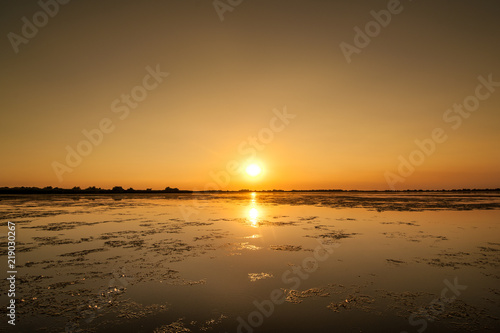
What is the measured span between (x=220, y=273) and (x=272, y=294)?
80.0 inches

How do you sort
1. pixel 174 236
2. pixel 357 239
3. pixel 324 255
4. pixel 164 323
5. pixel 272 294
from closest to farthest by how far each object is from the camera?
pixel 164 323, pixel 272 294, pixel 324 255, pixel 357 239, pixel 174 236

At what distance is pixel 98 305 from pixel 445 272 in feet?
29.4

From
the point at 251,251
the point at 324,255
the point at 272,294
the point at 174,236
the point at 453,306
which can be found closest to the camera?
the point at 453,306

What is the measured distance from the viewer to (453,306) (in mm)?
5520

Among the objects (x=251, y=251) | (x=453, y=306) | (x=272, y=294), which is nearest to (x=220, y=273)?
(x=272, y=294)

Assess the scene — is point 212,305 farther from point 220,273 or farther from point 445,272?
point 445,272

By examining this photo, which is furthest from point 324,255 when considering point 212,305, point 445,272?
point 212,305

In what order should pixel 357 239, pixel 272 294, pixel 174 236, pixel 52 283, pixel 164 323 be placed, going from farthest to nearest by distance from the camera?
pixel 174 236 < pixel 357 239 < pixel 52 283 < pixel 272 294 < pixel 164 323

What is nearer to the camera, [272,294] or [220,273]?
[272,294]

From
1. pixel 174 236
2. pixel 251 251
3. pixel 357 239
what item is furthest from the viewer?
pixel 174 236

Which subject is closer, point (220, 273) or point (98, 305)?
point (98, 305)

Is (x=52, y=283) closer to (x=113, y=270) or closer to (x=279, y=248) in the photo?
(x=113, y=270)

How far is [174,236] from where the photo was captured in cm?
1332

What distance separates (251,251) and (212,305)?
4685mm
